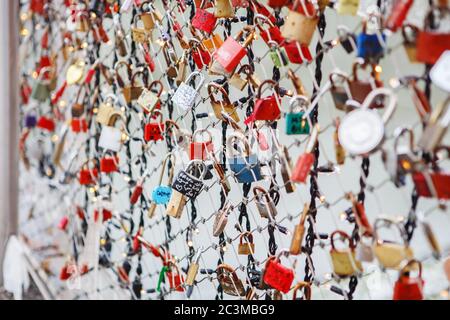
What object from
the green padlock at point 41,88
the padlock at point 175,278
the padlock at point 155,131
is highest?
the green padlock at point 41,88

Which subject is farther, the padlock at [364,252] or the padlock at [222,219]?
the padlock at [222,219]

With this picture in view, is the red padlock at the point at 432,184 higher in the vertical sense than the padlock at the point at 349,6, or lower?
lower

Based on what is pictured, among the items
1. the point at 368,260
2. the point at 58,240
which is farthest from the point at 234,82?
the point at 58,240

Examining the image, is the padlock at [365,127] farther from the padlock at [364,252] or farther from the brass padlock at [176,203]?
the brass padlock at [176,203]

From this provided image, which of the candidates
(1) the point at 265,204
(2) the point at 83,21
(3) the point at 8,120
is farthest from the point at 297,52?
(3) the point at 8,120

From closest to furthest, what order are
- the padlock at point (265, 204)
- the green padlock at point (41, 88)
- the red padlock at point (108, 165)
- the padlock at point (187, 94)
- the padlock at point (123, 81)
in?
1. the padlock at point (265, 204)
2. the padlock at point (187, 94)
3. the padlock at point (123, 81)
4. the red padlock at point (108, 165)
5. the green padlock at point (41, 88)

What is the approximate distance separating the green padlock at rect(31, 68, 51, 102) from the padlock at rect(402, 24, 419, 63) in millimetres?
1403

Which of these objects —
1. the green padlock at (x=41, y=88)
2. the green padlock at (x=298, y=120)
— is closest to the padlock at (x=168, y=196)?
the green padlock at (x=298, y=120)

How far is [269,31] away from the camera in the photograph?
109 centimetres

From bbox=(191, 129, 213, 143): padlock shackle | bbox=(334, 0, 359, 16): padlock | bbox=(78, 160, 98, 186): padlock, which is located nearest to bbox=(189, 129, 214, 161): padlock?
bbox=(191, 129, 213, 143): padlock shackle

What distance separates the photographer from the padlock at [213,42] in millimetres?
1200

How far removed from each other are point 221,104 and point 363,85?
0.36m

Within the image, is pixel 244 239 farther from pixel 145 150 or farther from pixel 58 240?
pixel 58 240

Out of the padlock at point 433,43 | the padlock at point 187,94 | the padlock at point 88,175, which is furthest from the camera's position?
the padlock at point 88,175
